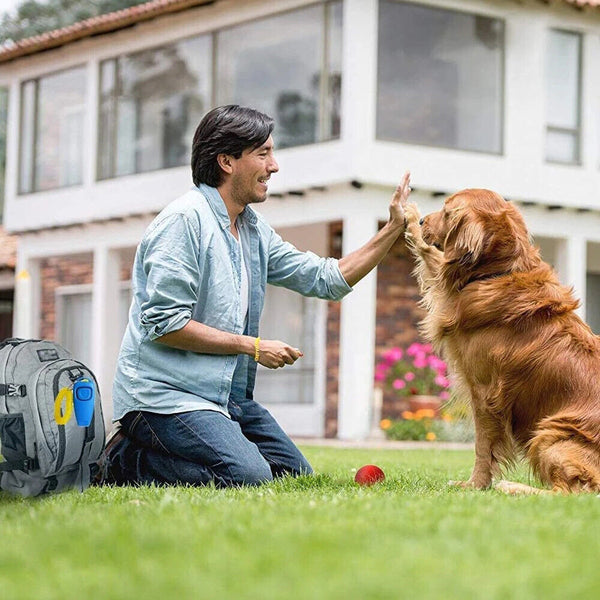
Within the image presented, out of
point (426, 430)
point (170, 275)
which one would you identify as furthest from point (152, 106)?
point (170, 275)

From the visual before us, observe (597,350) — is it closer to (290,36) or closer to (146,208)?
(290,36)

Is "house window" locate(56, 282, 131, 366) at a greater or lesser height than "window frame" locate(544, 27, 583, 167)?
lesser

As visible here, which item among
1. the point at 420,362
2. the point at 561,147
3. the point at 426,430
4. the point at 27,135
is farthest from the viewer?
the point at 27,135

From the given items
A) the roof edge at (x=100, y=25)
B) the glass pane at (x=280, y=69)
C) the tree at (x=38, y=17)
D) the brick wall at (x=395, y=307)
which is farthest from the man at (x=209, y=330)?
the tree at (x=38, y=17)

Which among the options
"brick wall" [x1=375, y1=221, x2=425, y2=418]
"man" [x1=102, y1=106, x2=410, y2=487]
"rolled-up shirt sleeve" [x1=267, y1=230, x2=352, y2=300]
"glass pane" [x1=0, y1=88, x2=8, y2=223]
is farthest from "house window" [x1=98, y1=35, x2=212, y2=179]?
"glass pane" [x1=0, y1=88, x2=8, y2=223]

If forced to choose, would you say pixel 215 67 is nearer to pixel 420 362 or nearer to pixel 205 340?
pixel 420 362

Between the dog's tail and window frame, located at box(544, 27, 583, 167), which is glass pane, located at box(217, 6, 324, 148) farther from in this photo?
the dog's tail

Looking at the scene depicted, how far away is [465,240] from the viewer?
5.63 metres

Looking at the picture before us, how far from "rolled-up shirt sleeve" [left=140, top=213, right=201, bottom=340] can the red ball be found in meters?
1.23

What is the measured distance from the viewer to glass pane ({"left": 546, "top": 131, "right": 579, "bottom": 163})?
1669 centimetres

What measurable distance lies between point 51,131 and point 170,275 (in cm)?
1593

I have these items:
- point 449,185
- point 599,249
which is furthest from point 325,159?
point 599,249

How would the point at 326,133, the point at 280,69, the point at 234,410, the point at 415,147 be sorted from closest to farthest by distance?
1. the point at 234,410
2. the point at 415,147
3. the point at 326,133
4. the point at 280,69

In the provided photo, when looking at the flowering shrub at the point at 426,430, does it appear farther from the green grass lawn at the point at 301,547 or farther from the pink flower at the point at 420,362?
the green grass lawn at the point at 301,547
